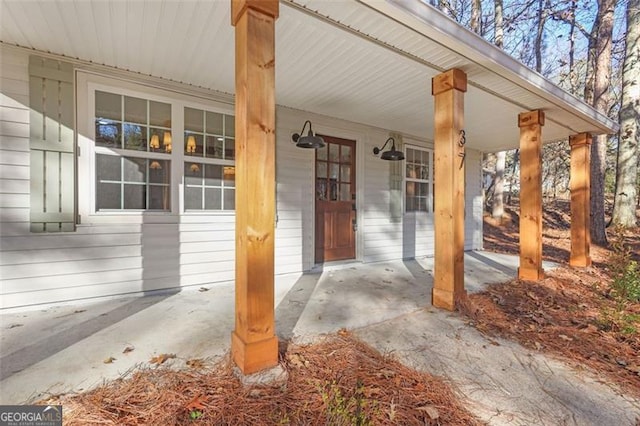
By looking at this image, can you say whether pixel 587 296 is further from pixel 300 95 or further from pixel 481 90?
pixel 300 95

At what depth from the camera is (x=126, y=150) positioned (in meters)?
3.08

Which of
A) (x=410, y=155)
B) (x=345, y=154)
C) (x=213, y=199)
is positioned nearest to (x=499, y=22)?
(x=410, y=155)

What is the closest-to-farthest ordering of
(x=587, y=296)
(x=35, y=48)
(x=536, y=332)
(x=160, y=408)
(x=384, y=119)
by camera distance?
(x=160, y=408) < (x=536, y=332) < (x=35, y=48) < (x=587, y=296) < (x=384, y=119)

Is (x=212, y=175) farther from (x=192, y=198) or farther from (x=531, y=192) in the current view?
(x=531, y=192)

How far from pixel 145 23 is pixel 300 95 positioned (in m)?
1.75

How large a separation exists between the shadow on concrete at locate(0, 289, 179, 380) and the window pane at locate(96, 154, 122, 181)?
1288 millimetres

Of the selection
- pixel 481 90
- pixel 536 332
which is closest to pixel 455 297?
pixel 536 332

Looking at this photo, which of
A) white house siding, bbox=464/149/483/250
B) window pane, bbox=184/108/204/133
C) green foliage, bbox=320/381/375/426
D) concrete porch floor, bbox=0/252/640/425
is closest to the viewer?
green foliage, bbox=320/381/375/426

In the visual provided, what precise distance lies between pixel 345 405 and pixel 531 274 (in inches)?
138

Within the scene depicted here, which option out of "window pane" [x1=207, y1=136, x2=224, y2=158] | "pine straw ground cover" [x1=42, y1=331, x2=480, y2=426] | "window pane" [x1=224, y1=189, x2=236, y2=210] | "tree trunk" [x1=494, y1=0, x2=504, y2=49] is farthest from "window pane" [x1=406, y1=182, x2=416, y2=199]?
"tree trunk" [x1=494, y1=0, x2=504, y2=49]

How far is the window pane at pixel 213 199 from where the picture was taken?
11.8ft

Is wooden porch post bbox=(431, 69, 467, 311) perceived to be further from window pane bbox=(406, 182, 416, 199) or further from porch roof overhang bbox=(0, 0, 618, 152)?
window pane bbox=(406, 182, 416, 199)

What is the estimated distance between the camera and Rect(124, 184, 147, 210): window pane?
3.12 metres

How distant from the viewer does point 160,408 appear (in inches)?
54.7
